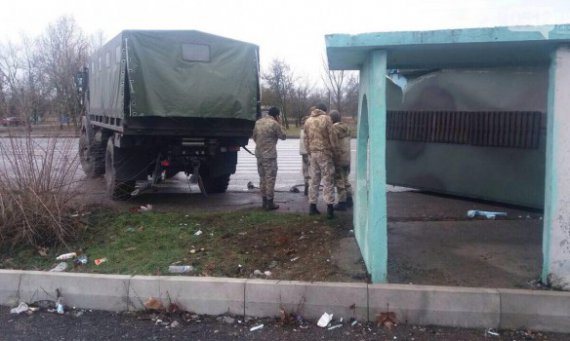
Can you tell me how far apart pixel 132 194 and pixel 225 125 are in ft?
7.95

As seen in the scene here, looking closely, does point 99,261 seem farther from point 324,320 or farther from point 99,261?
point 324,320

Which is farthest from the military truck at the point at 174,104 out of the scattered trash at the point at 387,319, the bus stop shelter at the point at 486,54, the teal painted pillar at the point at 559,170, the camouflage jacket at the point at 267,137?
the teal painted pillar at the point at 559,170

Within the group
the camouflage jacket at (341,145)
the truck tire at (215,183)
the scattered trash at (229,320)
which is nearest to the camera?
the scattered trash at (229,320)

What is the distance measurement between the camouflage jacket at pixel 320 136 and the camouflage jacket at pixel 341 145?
0.57 metres

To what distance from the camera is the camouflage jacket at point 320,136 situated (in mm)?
8188

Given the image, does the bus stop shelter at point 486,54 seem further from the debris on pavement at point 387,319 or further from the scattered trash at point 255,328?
the scattered trash at point 255,328

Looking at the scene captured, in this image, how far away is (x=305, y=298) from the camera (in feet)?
16.9

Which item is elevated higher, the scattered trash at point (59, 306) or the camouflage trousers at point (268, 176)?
the camouflage trousers at point (268, 176)

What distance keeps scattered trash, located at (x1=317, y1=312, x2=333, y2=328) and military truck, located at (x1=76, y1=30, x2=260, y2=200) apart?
5161 millimetres

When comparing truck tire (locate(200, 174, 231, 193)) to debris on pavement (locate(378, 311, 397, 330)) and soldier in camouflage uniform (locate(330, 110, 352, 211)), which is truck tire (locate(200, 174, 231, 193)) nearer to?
soldier in camouflage uniform (locate(330, 110, 352, 211))

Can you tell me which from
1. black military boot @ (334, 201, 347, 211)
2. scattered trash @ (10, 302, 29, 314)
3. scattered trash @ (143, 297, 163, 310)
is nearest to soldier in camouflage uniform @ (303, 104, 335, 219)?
black military boot @ (334, 201, 347, 211)

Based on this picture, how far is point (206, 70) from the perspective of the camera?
31.9ft

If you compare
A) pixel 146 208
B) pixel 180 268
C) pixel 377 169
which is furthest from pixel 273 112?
pixel 377 169

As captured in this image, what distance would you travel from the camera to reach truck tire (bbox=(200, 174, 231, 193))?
1118 cm
